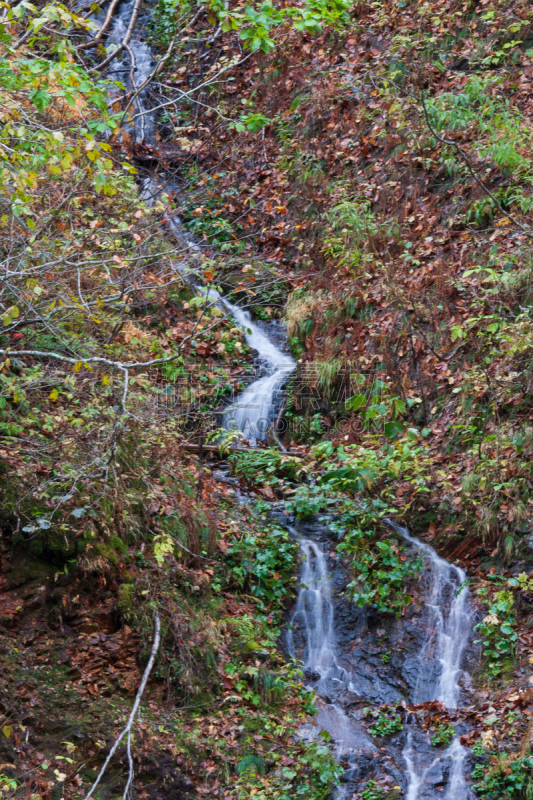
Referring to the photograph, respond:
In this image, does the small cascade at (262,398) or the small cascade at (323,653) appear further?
the small cascade at (262,398)

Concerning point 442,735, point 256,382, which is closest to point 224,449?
point 256,382

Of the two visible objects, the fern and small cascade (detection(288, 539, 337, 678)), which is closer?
the fern

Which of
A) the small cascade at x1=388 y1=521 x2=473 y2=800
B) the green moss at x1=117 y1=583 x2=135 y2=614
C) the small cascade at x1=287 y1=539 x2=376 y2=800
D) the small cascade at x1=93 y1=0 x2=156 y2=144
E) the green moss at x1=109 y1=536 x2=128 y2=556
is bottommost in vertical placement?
the small cascade at x1=388 y1=521 x2=473 y2=800

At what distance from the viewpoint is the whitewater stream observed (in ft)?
19.9

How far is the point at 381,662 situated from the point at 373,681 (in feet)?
0.76

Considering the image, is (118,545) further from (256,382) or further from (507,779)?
(256,382)

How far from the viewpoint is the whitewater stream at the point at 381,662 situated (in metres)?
6.05

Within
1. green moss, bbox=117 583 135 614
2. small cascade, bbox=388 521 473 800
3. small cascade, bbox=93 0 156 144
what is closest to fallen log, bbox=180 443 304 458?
small cascade, bbox=388 521 473 800

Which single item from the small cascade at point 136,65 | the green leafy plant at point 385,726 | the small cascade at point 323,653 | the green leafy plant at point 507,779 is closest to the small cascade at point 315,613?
the small cascade at point 323,653

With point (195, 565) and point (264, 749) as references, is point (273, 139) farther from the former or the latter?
point (264, 749)

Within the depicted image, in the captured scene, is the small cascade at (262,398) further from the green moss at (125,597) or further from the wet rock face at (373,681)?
the green moss at (125,597)

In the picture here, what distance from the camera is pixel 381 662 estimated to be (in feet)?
23.6

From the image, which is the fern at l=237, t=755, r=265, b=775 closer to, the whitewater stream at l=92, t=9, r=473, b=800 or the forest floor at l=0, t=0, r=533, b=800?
the forest floor at l=0, t=0, r=533, b=800

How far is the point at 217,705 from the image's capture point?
20.9 ft
